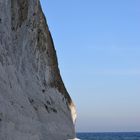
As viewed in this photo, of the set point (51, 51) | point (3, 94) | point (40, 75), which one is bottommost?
point (3, 94)

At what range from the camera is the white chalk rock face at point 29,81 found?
15.4 metres

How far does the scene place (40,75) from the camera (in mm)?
20734

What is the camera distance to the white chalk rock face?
15.4m

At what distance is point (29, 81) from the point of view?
61.4 ft

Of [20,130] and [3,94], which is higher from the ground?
[3,94]

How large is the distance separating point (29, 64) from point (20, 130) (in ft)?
14.7

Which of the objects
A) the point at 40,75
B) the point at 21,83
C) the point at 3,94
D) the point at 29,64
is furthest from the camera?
the point at 40,75

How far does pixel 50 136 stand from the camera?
1944cm

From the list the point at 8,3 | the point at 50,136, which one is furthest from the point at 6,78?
the point at 50,136

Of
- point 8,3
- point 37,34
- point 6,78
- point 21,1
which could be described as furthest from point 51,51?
point 6,78

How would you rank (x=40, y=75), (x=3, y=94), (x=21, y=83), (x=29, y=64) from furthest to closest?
(x=40, y=75) → (x=29, y=64) → (x=21, y=83) → (x=3, y=94)

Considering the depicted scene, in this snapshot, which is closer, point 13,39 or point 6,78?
point 6,78

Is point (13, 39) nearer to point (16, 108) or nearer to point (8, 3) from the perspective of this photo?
point (8, 3)

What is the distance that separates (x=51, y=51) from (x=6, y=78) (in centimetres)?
826
